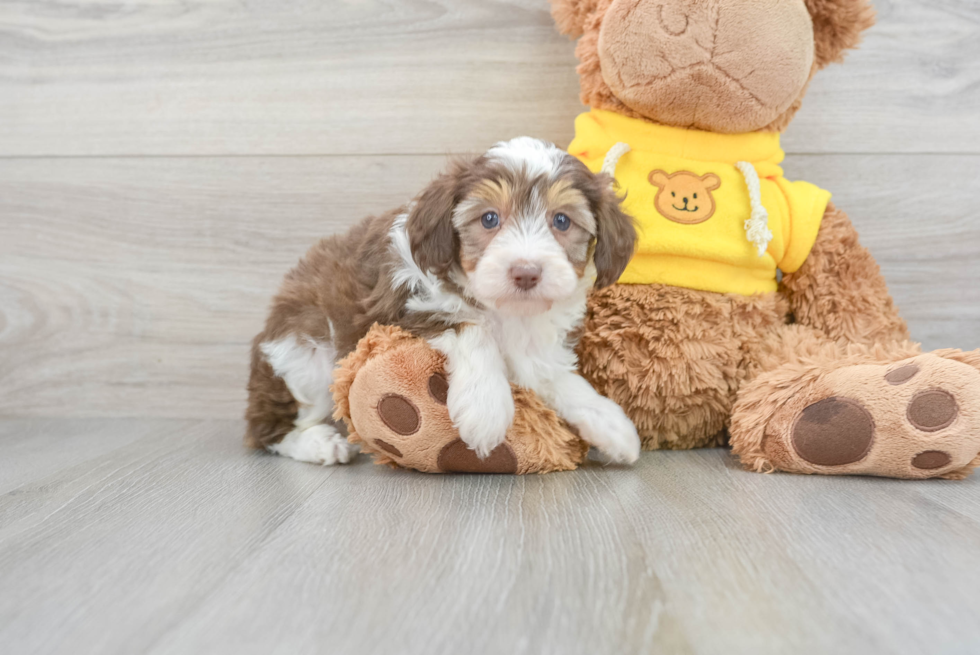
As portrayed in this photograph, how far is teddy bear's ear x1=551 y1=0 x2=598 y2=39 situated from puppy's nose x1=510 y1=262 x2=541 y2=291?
902 millimetres

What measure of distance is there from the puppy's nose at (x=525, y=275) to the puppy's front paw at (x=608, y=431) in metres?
0.42

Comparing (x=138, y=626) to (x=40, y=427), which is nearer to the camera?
(x=138, y=626)

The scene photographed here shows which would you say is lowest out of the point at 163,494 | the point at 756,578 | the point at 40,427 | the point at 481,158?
the point at 40,427

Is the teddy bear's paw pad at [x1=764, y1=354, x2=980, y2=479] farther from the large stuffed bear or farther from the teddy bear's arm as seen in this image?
the teddy bear's arm

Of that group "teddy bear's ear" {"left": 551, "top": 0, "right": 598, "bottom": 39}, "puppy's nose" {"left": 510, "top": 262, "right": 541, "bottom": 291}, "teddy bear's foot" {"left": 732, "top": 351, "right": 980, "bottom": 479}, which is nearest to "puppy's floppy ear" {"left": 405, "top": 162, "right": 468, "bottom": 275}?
"puppy's nose" {"left": 510, "top": 262, "right": 541, "bottom": 291}

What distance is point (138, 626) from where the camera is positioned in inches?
38.0

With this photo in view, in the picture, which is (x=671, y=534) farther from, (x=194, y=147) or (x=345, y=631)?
(x=194, y=147)

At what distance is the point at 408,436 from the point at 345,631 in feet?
2.31

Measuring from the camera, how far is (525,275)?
1438mm

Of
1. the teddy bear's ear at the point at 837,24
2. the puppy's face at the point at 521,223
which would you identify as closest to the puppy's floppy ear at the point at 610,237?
the puppy's face at the point at 521,223

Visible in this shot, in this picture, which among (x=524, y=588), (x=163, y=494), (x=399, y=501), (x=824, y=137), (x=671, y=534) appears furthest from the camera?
(x=824, y=137)

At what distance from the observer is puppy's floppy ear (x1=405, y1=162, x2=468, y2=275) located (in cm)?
156

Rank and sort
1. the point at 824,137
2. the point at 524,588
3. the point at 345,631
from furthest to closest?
the point at 824,137 < the point at 524,588 < the point at 345,631

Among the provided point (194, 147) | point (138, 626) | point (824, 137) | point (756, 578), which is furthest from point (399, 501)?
point (824, 137)
